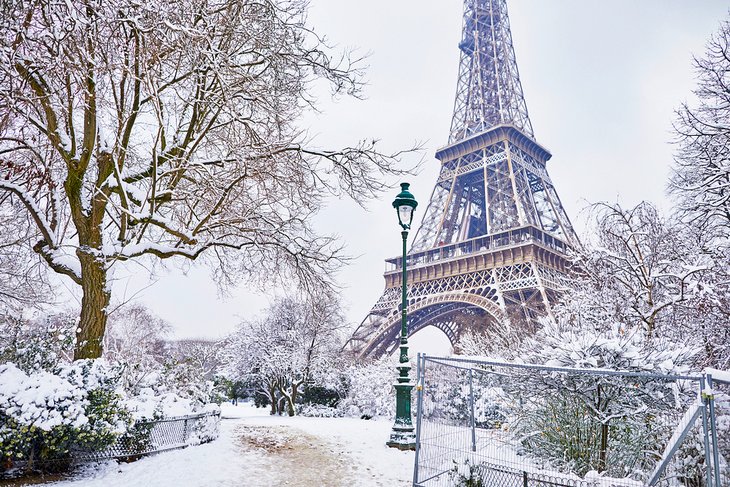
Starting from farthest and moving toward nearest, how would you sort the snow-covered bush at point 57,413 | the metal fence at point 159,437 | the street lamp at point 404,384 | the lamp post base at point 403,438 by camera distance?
1. the street lamp at point 404,384
2. the lamp post base at point 403,438
3. the metal fence at point 159,437
4. the snow-covered bush at point 57,413

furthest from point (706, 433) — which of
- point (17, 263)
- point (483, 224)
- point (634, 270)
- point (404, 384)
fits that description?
point (483, 224)

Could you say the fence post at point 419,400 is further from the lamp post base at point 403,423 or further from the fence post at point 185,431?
the fence post at point 185,431

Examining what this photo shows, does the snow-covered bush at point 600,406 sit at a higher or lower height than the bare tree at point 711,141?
lower

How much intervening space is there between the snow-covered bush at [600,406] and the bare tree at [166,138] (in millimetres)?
4860

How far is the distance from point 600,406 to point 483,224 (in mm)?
34331

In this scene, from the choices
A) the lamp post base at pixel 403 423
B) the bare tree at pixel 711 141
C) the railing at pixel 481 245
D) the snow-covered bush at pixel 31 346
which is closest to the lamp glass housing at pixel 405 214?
the lamp post base at pixel 403 423

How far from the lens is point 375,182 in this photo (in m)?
8.72

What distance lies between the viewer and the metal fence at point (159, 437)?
6199 mm

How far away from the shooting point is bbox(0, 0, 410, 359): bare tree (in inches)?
204

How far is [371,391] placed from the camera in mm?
20750

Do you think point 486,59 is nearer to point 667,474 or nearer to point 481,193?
point 481,193

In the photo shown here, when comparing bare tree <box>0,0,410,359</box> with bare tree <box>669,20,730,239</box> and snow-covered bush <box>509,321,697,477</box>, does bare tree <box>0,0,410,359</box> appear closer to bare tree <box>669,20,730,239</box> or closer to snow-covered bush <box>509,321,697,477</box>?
snow-covered bush <box>509,321,697,477</box>

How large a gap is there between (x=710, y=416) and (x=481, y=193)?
36.2 metres

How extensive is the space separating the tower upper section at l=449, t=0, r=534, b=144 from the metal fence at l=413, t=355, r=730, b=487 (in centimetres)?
3169
